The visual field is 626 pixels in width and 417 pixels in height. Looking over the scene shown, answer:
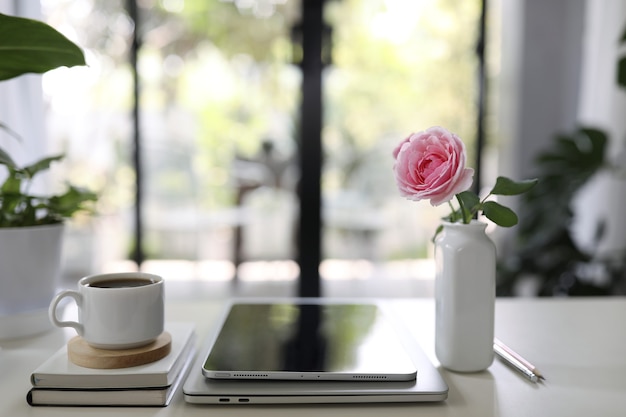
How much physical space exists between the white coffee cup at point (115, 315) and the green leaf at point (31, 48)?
0.32 metres

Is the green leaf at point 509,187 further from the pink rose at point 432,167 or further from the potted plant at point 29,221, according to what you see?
the potted plant at point 29,221

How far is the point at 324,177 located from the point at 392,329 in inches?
67.6

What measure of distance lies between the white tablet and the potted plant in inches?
10.6

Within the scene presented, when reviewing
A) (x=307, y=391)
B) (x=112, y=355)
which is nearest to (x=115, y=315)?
(x=112, y=355)

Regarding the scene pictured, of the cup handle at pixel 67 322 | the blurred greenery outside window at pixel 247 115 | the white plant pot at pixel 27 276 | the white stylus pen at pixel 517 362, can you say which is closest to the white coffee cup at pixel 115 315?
the cup handle at pixel 67 322

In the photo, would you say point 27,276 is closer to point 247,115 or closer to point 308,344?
point 308,344

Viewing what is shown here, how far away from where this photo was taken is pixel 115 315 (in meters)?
0.59

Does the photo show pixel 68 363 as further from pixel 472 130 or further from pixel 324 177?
pixel 472 130

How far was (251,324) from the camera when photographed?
755 mm

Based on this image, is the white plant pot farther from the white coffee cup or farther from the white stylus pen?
the white stylus pen

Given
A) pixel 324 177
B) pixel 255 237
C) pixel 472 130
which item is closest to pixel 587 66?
pixel 472 130

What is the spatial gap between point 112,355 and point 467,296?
0.40 metres

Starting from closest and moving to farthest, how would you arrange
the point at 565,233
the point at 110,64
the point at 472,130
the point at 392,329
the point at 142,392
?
the point at 142,392
the point at 392,329
the point at 565,233
the point at 110,64
the point at 472,130

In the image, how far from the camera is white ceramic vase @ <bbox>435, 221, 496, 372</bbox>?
0.64 m
